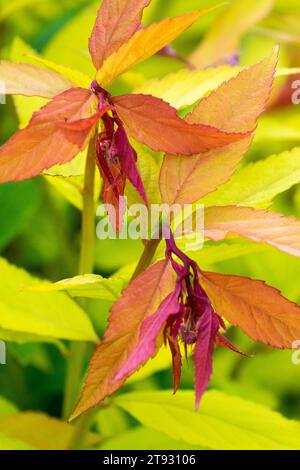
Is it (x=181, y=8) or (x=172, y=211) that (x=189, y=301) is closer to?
(x=172, y=211)

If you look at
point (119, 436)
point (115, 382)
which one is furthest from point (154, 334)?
point (119, 436)

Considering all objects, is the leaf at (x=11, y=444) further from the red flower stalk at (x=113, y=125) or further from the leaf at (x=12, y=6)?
the leaf at (x=12, y=6)

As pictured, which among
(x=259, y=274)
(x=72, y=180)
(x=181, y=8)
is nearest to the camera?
(x=72, y=180)

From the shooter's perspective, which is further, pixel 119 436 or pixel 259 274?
pixel 259 274

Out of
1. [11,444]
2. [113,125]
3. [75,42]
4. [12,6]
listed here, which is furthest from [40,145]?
[75,42]

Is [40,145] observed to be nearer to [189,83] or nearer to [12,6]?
[189,83]

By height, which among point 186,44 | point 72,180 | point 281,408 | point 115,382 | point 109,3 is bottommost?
point 281,408
